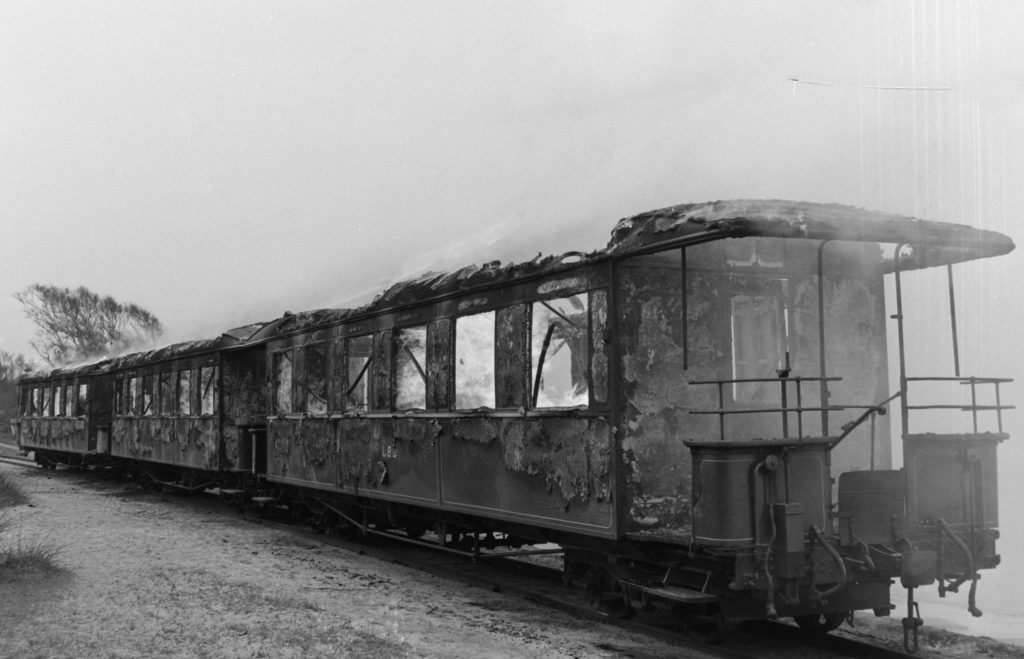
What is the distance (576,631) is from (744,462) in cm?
212

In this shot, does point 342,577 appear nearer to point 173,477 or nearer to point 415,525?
point 415,525

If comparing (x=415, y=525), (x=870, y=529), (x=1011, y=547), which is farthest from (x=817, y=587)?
(x=1011, y=547)

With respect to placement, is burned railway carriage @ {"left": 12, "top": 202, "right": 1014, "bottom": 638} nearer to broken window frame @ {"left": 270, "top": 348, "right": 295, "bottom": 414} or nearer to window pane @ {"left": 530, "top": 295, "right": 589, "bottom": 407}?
window pane @ {"left": 530, "top": 295, "right": 589, "bottom": 407}

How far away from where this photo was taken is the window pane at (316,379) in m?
13.1

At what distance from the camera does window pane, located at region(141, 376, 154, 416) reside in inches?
851

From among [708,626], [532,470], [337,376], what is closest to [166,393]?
[337,376]

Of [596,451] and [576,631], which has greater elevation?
[596,451]

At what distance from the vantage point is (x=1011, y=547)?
24.6 m

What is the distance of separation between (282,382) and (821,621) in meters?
9.27

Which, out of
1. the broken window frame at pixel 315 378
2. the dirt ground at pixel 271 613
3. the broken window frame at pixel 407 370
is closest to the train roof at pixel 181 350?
the broken window frame at pixel 315 378

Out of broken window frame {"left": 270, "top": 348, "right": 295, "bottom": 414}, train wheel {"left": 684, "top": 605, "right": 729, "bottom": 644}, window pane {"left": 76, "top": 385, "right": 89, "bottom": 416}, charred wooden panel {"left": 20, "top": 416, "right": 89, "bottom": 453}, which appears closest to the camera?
train wheel {"left": 684, "top": 605, "right": 729, "bottom": 644}

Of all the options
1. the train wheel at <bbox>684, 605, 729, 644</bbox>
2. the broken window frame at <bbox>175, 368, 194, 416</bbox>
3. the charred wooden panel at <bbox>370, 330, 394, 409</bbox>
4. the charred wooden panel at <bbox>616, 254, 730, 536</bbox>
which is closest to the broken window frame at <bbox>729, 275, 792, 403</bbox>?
the charred wooden panel at <bbox>616, 254, 730, 536</bbox>

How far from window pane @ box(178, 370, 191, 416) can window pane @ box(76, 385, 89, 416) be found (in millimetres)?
7251

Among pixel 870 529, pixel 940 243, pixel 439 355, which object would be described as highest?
pixel 940 243
